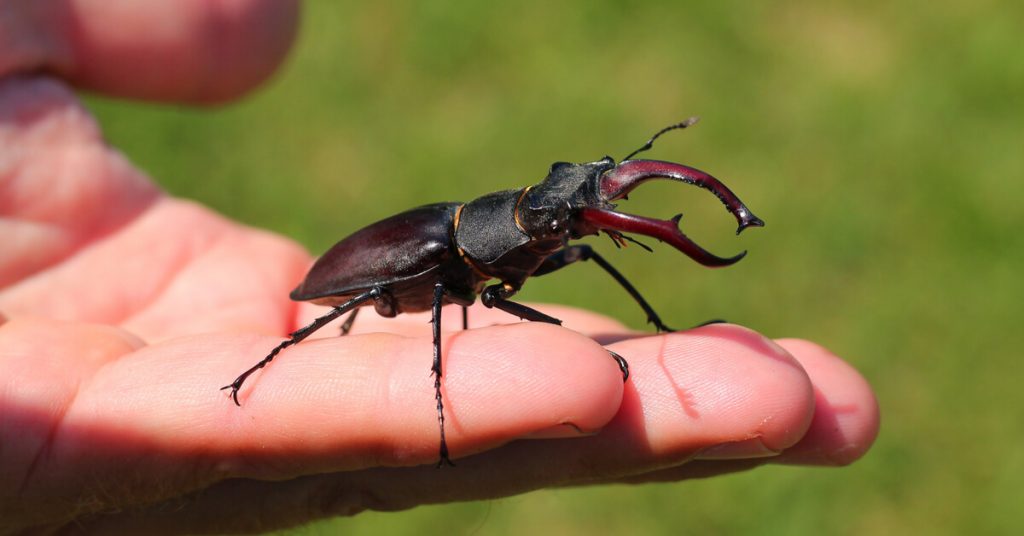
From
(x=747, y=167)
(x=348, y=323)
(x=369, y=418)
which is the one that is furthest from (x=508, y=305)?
(x=747, y=167)

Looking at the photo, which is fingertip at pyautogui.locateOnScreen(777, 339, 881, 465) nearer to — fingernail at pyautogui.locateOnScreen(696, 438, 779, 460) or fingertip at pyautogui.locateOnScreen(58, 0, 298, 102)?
fingernail at pyautogui.locateOnScreen(696, 438, 779, 460)

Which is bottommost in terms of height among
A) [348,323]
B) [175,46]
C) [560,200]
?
[348,323]

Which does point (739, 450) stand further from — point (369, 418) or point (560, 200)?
point (369, 418)

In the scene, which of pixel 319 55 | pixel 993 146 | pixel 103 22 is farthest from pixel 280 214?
pixel 993 146

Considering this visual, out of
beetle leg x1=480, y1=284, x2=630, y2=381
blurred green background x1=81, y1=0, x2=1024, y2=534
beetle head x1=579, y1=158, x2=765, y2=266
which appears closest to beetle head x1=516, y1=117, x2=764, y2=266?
beetle head x1=579, y1=158, x2=765, y2=266

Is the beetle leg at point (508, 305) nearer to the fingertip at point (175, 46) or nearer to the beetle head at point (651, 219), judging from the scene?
the beetle head at point (651, 219)

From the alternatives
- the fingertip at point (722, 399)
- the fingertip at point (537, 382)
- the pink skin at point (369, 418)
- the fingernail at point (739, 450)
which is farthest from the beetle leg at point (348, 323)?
the fingernail at point (739, 450)

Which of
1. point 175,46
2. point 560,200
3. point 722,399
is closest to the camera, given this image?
point 722,399
